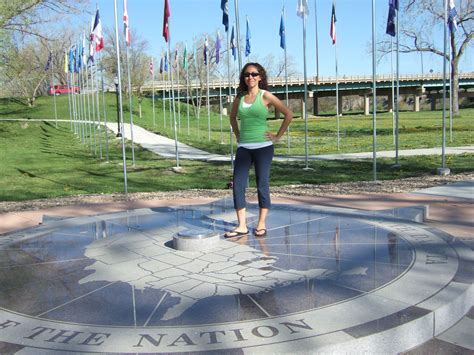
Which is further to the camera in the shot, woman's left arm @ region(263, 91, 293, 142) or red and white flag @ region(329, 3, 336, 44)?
red and white flag @ region(329, 3, 336, 44)

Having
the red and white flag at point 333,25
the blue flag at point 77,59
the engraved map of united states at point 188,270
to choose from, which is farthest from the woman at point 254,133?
the blue flag at point 77,59

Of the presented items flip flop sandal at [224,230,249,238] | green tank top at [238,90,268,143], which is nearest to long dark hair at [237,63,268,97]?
green tank top at [238,90,268,143]

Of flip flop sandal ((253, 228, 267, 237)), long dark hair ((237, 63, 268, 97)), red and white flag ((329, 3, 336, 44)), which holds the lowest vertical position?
flip flop sandal ((253, 228, 267, 237))

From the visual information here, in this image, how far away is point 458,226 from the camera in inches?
264

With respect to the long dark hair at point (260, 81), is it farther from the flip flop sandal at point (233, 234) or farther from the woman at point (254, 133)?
the flip flop sandal at point (233, 234)

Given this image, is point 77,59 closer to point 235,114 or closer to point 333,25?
point 333,25

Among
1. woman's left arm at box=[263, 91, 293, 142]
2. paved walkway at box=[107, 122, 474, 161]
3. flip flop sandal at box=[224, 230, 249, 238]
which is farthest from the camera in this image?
paved walkway at box=[107, 122, 474, 161]

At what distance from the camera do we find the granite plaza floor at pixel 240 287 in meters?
3.21

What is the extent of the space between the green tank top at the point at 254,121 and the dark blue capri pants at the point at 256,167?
0.43 feet

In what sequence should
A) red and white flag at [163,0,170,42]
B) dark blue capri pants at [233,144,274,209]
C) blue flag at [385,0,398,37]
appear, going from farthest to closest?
1. red and white flag at [163,0,170,42]
2. blue flag at [385,0,398,37]
3. dark blue capri pants at [233,144,274,209]

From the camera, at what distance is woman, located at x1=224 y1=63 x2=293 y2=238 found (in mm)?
5535

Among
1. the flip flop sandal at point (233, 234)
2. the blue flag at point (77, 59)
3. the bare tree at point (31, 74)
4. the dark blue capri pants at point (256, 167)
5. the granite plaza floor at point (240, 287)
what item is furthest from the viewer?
the bare tree at point (31, 74)

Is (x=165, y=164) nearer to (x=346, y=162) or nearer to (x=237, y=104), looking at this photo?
(x=346, y=162)

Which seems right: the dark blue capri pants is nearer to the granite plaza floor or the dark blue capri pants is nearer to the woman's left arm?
the woman's left arm
